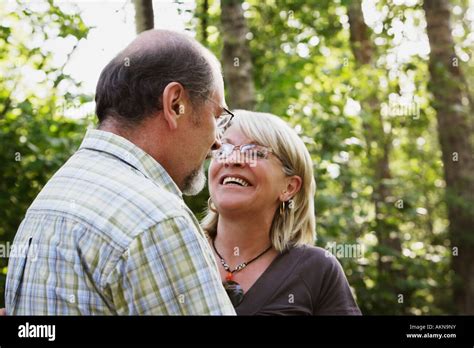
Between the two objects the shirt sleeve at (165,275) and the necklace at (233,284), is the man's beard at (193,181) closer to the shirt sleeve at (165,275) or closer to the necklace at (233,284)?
the shirt sleeve at (165,275)

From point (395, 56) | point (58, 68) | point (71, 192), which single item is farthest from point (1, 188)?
point (395, 56)

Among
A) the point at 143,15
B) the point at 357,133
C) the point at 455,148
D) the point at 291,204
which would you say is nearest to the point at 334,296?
the point at 291,204

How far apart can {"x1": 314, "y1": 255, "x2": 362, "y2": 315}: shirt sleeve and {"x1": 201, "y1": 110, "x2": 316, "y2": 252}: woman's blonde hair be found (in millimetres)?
215

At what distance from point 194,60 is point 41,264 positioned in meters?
0.59

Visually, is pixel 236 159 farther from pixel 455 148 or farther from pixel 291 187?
pixel 455 148

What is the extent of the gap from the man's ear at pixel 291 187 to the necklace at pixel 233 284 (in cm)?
21

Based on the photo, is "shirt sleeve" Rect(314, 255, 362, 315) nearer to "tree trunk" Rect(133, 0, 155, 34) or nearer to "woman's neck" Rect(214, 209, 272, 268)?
"woman's neck" Rect(214, 209, 272, 268)

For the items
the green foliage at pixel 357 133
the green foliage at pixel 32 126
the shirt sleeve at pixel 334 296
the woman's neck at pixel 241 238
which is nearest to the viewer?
the shirt sleeve at pixel 334 296

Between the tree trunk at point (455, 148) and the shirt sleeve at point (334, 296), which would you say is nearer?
the shirt sleeve at point (334, 296)

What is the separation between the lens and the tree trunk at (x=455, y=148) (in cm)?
675

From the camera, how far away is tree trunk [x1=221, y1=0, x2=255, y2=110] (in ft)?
14.8

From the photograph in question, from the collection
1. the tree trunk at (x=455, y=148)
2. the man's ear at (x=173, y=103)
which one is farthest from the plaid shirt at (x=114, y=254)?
the tree trunk at (x=455, y=148)
